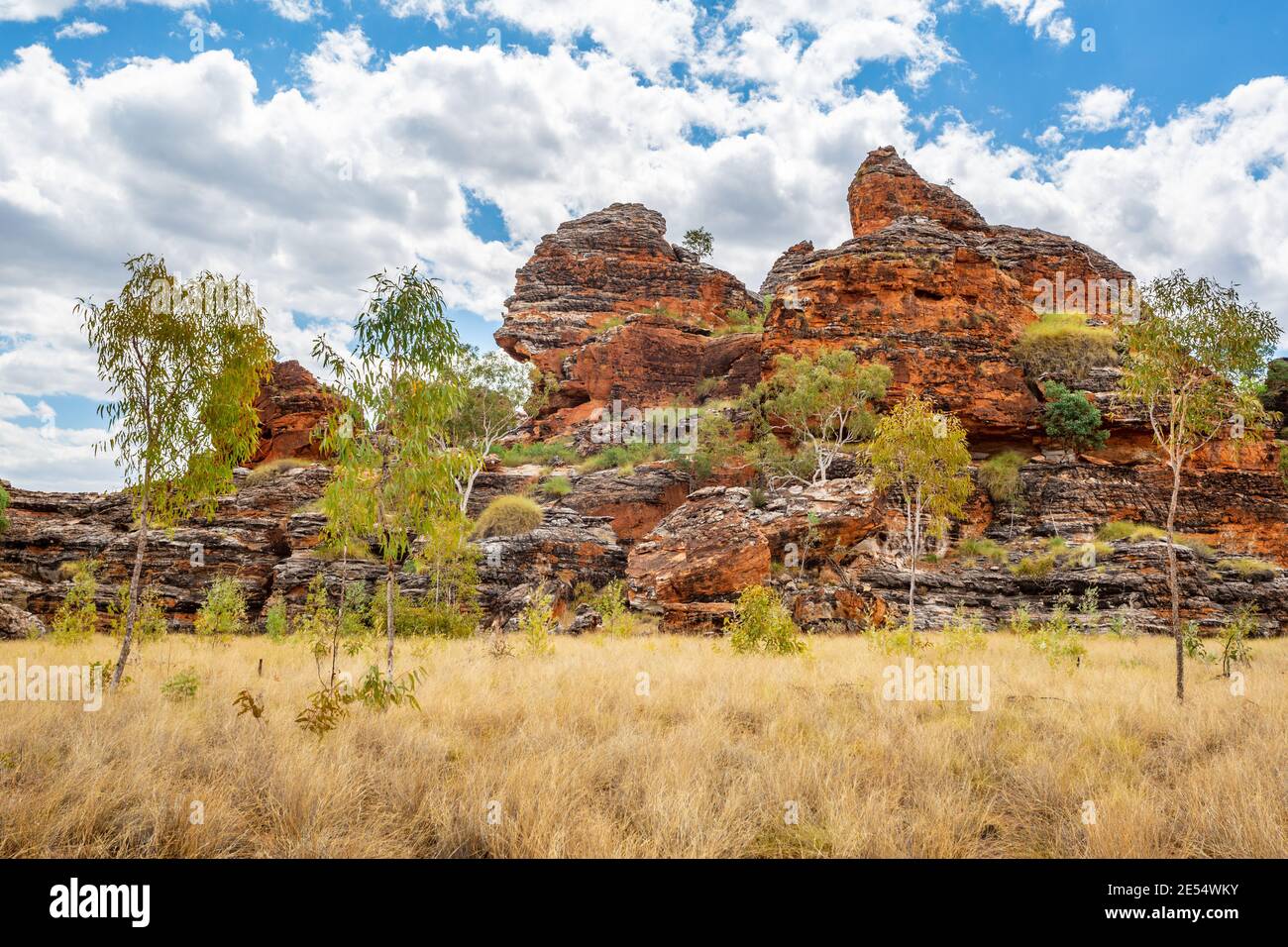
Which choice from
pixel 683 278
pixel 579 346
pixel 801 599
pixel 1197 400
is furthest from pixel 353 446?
pixel 683 278

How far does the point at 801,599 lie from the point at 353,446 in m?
17.4

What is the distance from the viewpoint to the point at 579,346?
199ft

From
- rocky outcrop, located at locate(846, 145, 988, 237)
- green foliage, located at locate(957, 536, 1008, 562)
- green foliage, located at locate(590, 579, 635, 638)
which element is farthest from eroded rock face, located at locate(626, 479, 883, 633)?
rocky outcrop, located at locate(846, 145, 988, 237)

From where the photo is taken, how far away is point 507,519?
31.5m

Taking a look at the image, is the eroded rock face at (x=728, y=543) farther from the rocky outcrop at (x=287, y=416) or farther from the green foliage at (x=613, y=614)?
the rocky outcrop at (x=287, y=416)

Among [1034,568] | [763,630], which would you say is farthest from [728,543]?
[1034,568]

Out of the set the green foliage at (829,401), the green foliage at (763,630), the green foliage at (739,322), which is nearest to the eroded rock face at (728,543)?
the green foliage at (763,630)

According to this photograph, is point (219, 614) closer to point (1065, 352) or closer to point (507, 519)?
point (507, 519)

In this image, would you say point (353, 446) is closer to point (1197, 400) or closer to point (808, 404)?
point (1197, 400)

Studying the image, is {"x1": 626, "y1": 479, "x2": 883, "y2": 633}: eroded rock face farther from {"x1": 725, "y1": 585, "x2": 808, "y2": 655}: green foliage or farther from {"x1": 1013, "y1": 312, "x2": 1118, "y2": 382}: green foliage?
{"x1": 1013, "y1": 312, "x2": 1118, "y2": 382}: green foliage

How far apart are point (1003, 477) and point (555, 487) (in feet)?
84.0

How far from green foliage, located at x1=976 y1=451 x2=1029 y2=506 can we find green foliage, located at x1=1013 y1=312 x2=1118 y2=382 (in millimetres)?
7265

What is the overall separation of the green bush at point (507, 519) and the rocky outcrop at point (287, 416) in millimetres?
18455

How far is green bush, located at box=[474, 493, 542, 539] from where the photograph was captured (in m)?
31.1
